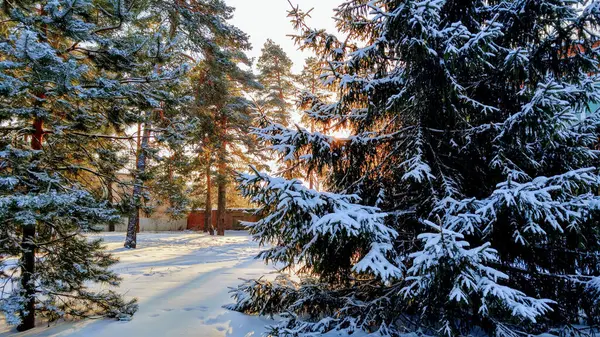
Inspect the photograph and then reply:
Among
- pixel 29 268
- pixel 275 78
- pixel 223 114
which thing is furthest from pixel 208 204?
pixel 29 268

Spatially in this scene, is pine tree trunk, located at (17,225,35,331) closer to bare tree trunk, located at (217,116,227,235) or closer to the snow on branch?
the snow on branch

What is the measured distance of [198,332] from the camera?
3.34 meters

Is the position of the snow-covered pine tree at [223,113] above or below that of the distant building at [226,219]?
above

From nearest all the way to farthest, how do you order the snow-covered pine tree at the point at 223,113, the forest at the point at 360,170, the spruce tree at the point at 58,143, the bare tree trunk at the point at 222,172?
the forest at the point at 360,170
the spruce tree at the point at 58,143
the snow-covered pine tree at the point at 223,113
the bare tree trunk at the point at 222,172

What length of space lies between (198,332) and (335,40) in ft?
11.9

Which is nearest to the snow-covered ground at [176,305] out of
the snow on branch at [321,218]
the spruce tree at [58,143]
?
the spruce tree at [58,143]

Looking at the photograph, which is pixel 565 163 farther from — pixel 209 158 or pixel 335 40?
pixel 209 158

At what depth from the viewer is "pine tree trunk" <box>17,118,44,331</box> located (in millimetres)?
3281

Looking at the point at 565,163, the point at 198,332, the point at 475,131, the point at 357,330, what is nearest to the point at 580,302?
Result: the point at 565,163

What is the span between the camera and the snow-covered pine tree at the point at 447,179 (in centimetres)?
235

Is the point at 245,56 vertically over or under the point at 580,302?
over

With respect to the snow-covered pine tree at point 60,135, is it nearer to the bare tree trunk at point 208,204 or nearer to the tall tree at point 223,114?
the tall tree at point 223,114

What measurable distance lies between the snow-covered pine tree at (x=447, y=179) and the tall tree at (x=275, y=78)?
51.2 feet

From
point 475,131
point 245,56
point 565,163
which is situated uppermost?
point 245,56
